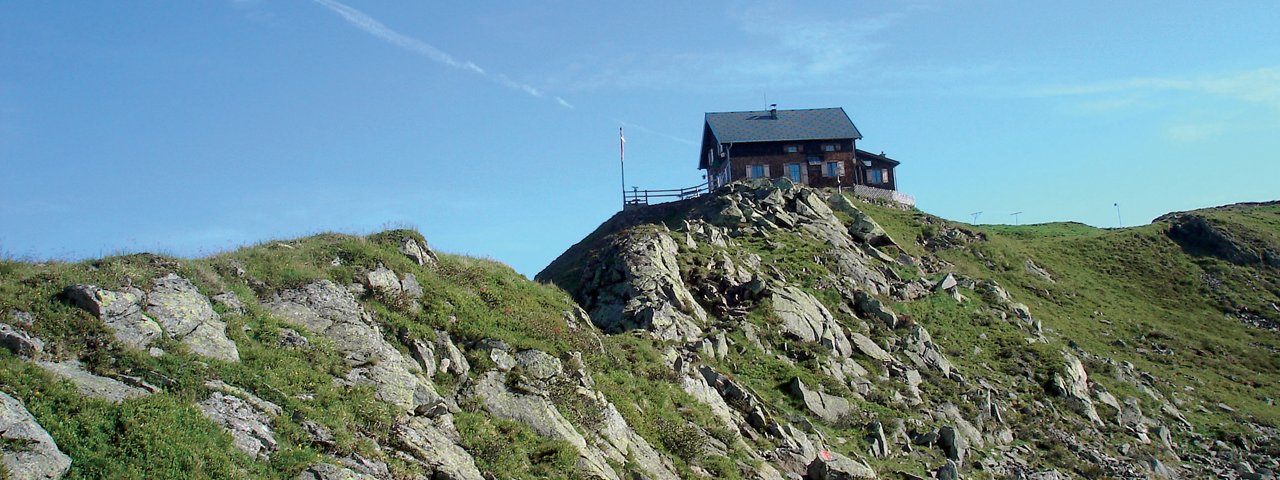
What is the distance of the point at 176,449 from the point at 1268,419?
162ft

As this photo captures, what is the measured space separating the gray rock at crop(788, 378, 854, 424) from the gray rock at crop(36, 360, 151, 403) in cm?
2347

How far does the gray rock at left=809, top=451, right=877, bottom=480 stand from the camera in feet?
96.4

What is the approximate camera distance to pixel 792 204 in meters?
61.4

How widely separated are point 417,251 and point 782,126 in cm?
5416

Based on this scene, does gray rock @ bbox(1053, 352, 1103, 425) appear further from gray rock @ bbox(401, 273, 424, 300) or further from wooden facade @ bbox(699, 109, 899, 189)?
wooden facade @ bbox(699, 109, 899, 189)

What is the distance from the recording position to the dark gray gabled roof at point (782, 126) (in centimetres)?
7906

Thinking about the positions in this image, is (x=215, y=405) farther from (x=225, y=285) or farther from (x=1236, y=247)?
(x=1236, y=247)

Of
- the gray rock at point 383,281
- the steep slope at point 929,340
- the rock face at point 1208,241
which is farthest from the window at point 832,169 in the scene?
the gray rock at point 383,281

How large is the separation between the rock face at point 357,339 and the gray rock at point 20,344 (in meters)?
6.29

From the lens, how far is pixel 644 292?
40625 millimetres

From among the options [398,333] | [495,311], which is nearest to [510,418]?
[398,333]

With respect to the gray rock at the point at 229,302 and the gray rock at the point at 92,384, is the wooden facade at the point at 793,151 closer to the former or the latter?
the gray rock at the point at 229,302

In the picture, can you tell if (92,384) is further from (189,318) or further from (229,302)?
(229,302)

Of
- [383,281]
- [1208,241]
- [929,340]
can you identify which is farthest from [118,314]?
[1208,241]
